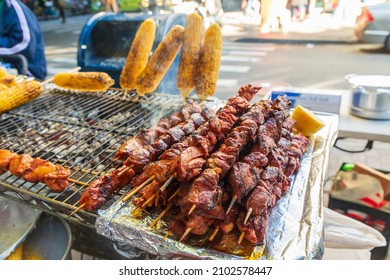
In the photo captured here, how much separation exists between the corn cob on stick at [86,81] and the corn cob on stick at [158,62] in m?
0.37

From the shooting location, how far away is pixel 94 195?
1746 millimetres

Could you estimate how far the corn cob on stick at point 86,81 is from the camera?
3355 millimetres

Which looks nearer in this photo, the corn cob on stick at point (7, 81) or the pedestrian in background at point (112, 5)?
the corn cob on stick at point (7, 81)

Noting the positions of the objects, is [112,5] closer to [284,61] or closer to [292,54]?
[284,61]

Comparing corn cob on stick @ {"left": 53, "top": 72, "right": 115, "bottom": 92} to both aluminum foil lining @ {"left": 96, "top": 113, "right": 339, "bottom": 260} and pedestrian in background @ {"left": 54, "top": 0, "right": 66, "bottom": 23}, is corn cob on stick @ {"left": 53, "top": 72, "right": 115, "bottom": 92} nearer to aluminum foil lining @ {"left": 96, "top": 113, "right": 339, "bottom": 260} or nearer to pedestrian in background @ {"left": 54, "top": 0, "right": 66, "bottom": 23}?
aluminum foil lining @ {"left": 96, "top": 113, "right": 339, "bottom": 260}

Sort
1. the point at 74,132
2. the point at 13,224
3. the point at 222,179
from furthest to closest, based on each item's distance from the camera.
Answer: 1. the point at 74,132
2. the point at 13,224
3. the point at 222,179

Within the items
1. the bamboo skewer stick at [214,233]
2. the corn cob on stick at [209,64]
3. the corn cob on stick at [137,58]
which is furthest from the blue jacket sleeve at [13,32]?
the bamboo skewer stick at [214,233]

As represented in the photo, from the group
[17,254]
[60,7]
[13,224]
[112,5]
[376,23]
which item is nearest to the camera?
[17,254]

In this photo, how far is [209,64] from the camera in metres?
3.10

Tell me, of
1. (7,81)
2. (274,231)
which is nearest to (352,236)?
(274,231)

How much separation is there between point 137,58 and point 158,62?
277 mm

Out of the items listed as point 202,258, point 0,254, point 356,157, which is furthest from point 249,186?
point 356,157

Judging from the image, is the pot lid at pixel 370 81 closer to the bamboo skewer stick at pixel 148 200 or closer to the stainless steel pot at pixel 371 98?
the stainless steel pot at pixel 371 98
